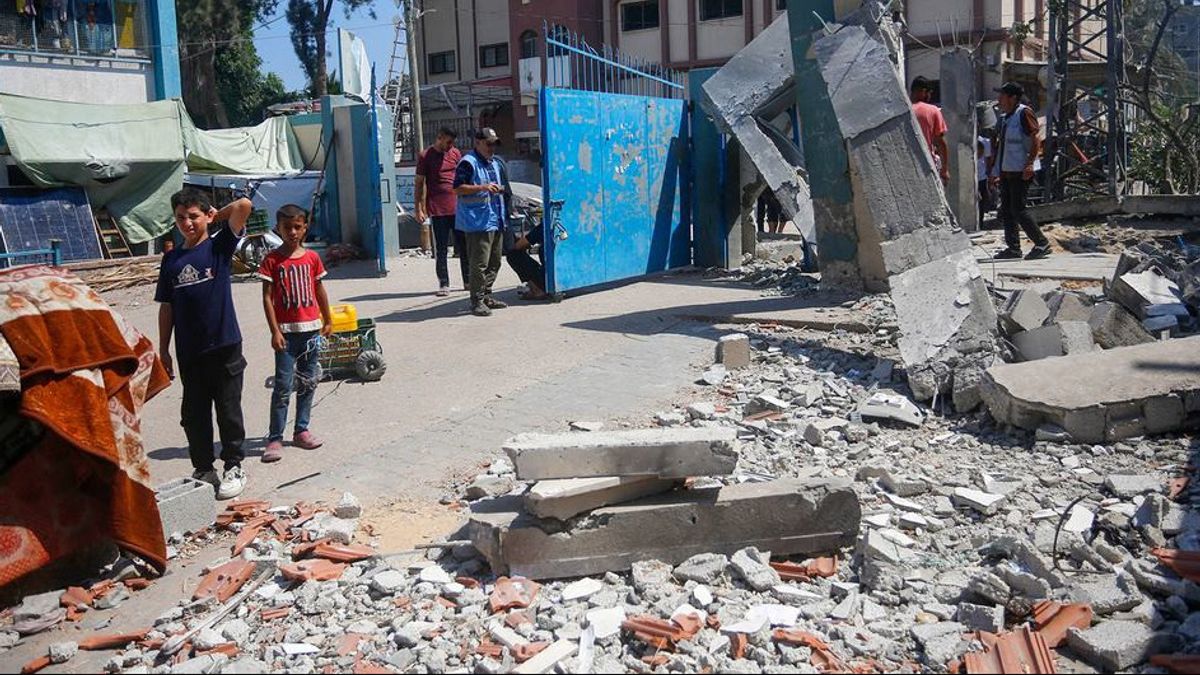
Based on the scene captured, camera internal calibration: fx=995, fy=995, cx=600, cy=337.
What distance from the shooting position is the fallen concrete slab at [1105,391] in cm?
543

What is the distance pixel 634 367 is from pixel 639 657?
4.23m

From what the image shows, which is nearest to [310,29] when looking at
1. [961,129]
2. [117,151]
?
[117,151]

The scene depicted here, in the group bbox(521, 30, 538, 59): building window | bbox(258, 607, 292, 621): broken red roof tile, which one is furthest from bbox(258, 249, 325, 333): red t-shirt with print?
bbox(521, 30, 538, 59): building window

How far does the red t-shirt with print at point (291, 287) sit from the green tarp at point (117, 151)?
40.8 feet

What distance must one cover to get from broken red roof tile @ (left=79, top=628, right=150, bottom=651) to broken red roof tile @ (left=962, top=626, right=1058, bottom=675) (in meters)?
3.11

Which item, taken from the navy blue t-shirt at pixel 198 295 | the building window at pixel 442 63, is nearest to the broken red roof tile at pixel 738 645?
the navy blue t-shirt at pixel 198 295

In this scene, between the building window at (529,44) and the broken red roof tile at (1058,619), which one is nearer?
the broken red roof tile at (1058,619)

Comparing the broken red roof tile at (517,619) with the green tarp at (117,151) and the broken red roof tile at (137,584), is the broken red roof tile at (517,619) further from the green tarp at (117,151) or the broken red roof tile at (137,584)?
the green tarp at (117,151)

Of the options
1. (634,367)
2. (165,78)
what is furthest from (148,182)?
(634,367)

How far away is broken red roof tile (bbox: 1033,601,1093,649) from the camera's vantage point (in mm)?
3520

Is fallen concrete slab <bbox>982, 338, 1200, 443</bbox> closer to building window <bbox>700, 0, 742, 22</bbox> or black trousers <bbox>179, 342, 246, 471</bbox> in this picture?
black trousers <bbox>179, 342, 246, 471</bbox>

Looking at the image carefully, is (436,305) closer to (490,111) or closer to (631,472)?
(490,111)

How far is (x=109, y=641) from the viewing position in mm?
3881

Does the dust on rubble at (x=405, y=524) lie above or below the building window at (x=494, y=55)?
below
